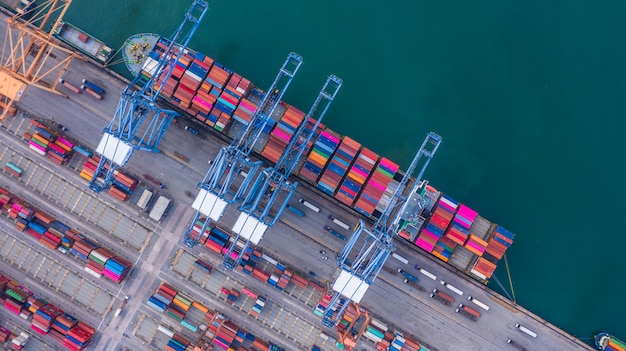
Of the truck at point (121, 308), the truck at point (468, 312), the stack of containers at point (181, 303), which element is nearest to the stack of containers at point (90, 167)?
the truck at point (121, 308)

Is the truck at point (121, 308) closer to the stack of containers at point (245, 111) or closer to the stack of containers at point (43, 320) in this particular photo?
the stack of containers at point (43, 320)

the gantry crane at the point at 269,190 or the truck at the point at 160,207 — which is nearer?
the gantry crane at the point at 269,190

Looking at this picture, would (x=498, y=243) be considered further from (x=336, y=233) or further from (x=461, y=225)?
(x=336, y=233)

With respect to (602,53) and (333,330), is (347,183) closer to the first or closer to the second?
(333,330)

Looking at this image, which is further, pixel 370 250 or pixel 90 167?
pixel 90 167

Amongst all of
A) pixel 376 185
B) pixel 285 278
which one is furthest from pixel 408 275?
pixel 285 278

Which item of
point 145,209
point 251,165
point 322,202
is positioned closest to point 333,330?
point 322,202
